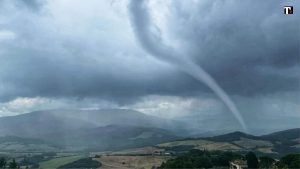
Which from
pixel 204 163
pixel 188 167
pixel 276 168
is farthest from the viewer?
pixel 204 163

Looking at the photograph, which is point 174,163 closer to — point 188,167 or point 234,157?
point 188,167

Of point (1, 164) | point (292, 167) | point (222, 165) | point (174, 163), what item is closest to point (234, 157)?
point (222, 165)

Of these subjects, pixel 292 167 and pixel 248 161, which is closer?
pixel 292 167

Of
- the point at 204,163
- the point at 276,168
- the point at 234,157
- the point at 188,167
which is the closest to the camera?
the point at 276,168

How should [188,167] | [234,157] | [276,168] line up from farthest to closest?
[234,157] → [188,167] → [276,168]

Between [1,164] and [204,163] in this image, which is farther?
[1,164]

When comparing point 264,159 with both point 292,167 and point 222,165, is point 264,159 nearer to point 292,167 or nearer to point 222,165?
point 222,165

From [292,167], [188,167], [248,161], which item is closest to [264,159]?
[248,161]

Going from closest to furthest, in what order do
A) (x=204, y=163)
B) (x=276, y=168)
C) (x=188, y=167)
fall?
1. (x=276, y=168)
2. (x=188, y=167)
3. (x=204, y=163)
